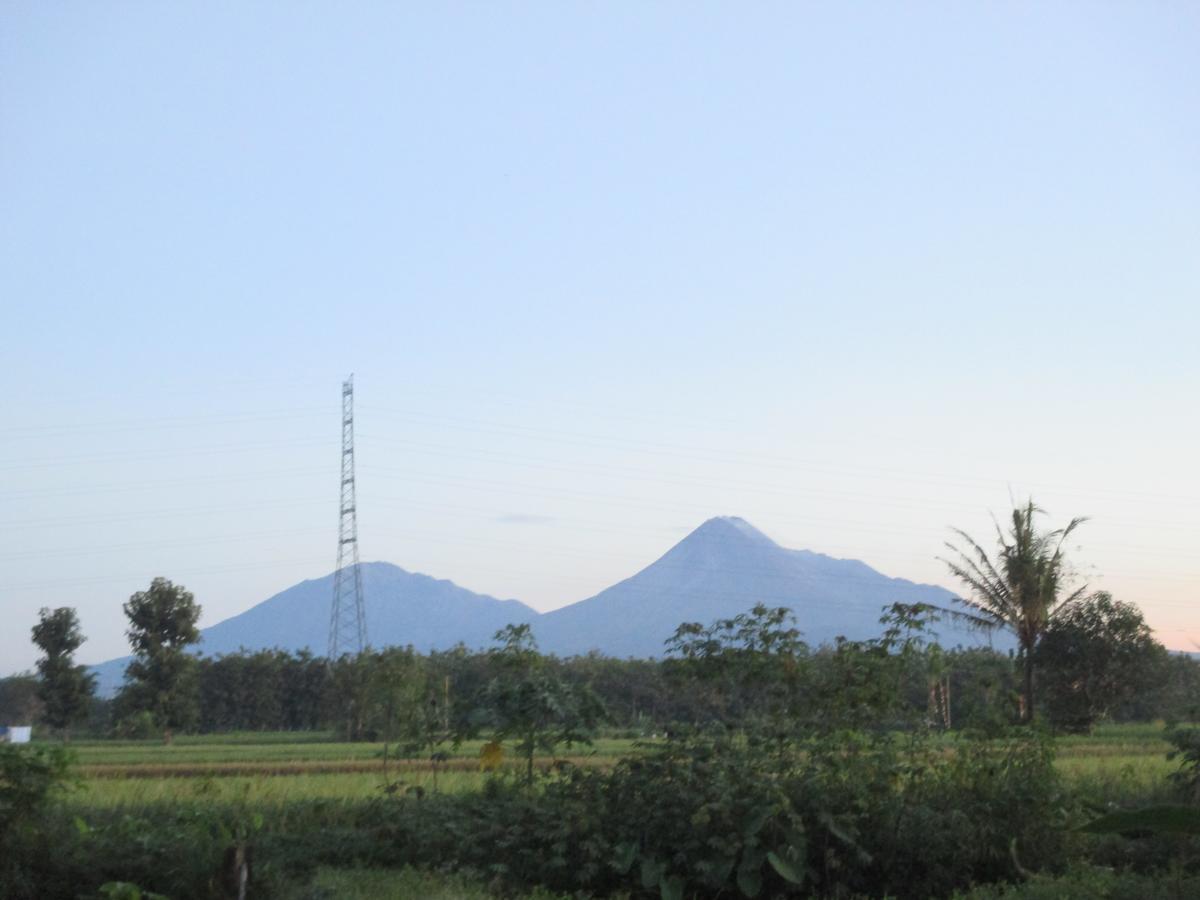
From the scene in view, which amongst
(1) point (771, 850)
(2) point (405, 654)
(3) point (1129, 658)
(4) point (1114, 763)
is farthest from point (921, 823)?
(3) point (1129, 658)

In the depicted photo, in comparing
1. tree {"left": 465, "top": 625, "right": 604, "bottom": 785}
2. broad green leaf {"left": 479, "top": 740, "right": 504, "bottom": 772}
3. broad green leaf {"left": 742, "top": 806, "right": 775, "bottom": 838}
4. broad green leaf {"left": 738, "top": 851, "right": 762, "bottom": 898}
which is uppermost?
tree {"left": 465, "top": 625, "right": 604, "bottom": 785}

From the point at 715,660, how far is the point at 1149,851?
453 centimetres

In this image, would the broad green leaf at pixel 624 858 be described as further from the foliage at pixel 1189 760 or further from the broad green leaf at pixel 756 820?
the foliage at pixel 1189 760

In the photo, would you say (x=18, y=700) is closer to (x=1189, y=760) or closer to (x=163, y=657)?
(x=163, y=657)

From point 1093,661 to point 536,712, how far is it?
57.9 feet

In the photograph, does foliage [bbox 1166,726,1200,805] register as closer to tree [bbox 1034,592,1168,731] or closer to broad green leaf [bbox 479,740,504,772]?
broad green leaf [bbox 479,740,504,772]

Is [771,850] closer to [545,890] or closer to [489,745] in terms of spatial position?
[545,890]

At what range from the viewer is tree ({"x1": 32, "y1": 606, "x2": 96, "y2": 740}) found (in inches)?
1430

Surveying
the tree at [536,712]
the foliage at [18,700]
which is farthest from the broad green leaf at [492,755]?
the foliage at [18,700]

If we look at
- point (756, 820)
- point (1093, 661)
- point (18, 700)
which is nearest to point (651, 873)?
point (756, 820)

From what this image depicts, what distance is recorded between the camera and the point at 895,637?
41.2ft

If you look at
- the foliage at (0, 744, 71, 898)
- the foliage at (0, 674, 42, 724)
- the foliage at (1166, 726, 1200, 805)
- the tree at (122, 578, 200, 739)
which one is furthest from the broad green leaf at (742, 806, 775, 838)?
the foliage at (0, 674, 42, 724)

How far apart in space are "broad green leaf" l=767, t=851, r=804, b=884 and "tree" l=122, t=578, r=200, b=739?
29098 millimetres

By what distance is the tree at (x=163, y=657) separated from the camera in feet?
116
